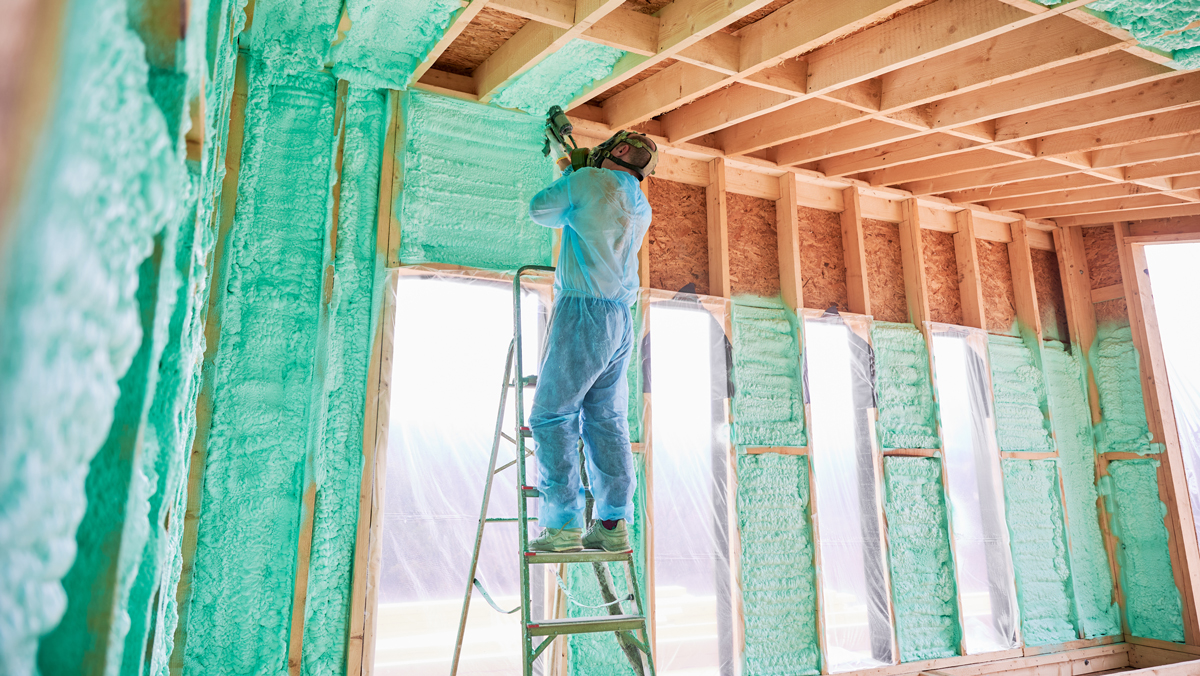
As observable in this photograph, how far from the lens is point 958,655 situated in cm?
405

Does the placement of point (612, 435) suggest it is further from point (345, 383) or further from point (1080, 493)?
point (1080, 493)

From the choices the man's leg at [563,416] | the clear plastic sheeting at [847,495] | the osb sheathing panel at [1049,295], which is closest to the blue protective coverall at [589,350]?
the man's leg at [563,416]

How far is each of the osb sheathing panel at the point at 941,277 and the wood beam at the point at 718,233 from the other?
1.65 metres

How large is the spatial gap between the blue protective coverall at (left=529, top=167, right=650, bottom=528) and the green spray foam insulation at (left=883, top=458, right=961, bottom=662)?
7.84 ft

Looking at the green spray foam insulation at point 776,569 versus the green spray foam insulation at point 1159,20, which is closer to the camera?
the green spray foam insulation at point 1159,20

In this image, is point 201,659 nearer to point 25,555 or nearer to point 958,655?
point 25,555

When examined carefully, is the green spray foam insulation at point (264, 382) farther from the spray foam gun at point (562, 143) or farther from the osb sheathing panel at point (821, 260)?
the osb sheathing panel at point (821, 260)

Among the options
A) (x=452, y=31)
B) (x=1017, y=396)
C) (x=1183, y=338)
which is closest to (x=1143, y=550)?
(x=1017, y=396)

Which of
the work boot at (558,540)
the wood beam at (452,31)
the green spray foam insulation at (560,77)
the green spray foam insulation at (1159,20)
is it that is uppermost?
the green spray foam insulation at (560,77)

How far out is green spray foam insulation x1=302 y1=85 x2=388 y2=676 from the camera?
2.70m

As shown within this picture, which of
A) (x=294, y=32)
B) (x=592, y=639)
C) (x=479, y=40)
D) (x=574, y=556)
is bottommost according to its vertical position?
(x=592, y=639)

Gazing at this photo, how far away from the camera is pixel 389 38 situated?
2906 mm

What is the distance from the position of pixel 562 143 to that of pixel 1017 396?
3.79 metres

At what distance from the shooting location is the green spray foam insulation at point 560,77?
3039mm
